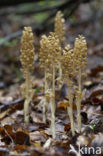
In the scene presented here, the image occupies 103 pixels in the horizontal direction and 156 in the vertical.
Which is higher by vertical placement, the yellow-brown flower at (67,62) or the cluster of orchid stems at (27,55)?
the cluster of orchid stems at (27,55)

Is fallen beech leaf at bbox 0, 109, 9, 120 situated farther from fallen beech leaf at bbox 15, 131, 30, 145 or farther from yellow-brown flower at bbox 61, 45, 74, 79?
yellow-brown flower at bbox 61, 45, 74, 79

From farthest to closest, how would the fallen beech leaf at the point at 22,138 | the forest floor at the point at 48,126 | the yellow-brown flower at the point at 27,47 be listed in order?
1. the yellow-brown flower at the point at 27,47
2. the fallen beech leaf at the point at 22,138
3. the forest floor at the point at 48,126

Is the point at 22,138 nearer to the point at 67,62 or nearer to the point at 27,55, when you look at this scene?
the point at 67,62

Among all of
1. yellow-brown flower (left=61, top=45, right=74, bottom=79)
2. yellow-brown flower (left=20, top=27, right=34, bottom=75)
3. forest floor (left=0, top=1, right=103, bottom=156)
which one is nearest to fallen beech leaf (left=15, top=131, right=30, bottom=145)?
forest floor (left=0, top=1, right=103, bottom=156)

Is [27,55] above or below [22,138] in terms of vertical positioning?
above

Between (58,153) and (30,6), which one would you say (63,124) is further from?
(30,6)

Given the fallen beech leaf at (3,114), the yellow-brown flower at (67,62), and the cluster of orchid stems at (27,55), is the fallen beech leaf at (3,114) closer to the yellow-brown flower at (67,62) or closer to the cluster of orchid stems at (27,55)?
the cluster of orchid stems at (27,55)

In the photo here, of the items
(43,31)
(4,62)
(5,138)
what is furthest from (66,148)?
(4,62)

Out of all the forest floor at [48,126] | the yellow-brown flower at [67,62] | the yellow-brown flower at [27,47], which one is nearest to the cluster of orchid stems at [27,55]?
the yellow-brown flower at [27,47]

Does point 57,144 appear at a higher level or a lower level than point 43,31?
lower

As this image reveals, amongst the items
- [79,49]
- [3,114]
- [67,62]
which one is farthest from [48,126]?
[79,49]

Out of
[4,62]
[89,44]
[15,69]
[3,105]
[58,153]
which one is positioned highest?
[89,44]
